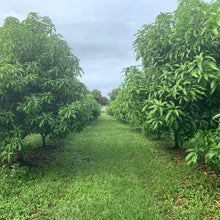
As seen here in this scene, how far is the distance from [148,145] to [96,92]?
3988 centimetres

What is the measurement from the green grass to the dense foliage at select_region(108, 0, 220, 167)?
712mm

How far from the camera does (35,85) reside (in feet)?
11.8

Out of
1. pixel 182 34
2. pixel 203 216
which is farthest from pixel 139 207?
pixel 182 34

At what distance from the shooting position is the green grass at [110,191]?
2.19 meters

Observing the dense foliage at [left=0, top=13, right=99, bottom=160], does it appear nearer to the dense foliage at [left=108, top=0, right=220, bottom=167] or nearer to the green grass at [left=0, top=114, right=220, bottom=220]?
the green grass at [left=0, top=114, right=220, bottom=220]

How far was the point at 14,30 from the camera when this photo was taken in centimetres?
354

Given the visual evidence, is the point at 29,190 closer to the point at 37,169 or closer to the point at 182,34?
the point at 37,169

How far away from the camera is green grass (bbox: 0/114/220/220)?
2195mm

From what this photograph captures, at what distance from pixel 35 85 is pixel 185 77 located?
3.40 m

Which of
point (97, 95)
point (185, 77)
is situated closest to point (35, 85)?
point (185, 77)

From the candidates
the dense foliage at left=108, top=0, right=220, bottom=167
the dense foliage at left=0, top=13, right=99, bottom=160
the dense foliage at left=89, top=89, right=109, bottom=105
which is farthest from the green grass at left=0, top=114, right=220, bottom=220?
the dense foliage at left=89, top=89, right=109, bottom=105

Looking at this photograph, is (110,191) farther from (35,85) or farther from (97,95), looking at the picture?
(97,95)

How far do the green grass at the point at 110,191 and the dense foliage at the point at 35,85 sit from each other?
82 centimetres

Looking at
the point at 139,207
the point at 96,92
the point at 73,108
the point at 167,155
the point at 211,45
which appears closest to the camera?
the point at 139,207
